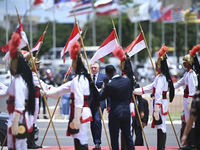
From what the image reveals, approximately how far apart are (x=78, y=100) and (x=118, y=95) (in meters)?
0.94

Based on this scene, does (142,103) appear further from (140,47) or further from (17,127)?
(17,127)

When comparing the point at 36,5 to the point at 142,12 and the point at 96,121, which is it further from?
the point at 96,121

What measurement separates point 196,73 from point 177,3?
80183mm

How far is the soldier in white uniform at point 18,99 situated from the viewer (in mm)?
7094

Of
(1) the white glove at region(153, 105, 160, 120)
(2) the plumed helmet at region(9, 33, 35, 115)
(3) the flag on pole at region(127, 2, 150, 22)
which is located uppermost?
(3) the flag on pole at region(127, 2, 150, 22)

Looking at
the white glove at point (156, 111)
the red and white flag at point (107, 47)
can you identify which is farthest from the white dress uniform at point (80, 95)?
the red and white flag at point (107, 47)

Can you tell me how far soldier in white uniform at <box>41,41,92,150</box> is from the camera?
24.6 ft

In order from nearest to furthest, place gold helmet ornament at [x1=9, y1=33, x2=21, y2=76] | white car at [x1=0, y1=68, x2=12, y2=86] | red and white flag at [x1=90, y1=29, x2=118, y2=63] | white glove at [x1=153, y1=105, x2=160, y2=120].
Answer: gold helmet ornament at [x1=9, y1=33, x2=21, y2=76] → white glove at [x1=153, y1=105, x2=160, y2=120] → red and white flag at [x1=90, y1=29, x2=118, y2=63] → white car at [x1=0, y1=68, x2=12, y2=86]

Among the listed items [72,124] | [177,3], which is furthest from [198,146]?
[177,3]

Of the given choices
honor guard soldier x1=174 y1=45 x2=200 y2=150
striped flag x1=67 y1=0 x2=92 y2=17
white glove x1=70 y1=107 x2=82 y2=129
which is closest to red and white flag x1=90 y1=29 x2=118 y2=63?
honor guard soldier x1=174 y1=45 x2=200 y2=150

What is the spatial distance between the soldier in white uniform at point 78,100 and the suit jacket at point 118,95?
48 centimetres

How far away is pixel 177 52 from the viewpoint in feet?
235

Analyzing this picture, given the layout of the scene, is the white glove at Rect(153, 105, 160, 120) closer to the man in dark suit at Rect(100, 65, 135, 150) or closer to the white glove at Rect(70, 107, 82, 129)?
the man in dark suit at Rect(100, 65, 135, 150)

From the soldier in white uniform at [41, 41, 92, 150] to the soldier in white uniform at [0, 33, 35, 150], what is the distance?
653mm
